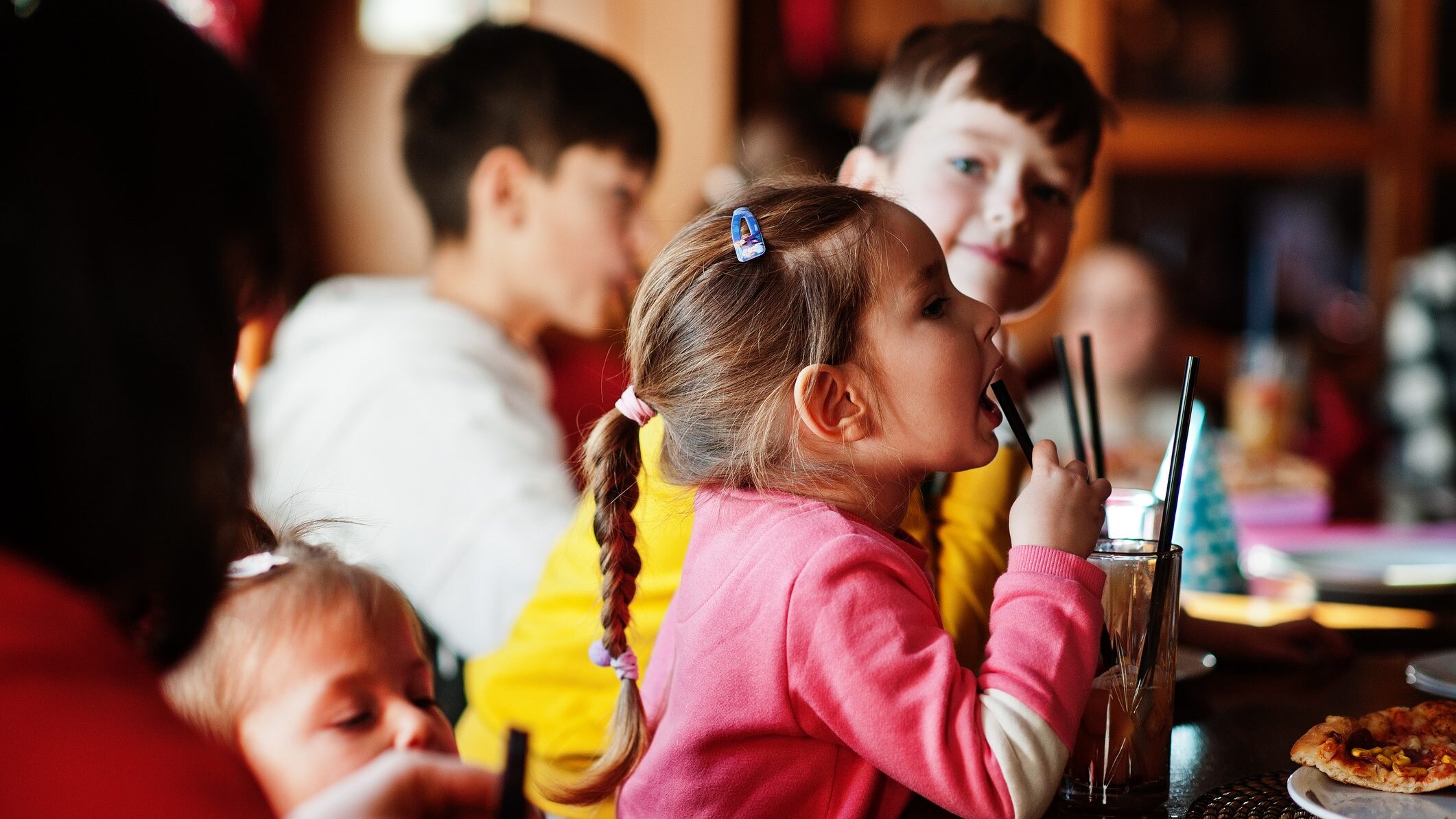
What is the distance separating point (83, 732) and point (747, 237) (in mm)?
514

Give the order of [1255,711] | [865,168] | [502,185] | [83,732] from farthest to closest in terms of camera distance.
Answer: [502,185] < [865,168] < [1255,711] < [83,732]

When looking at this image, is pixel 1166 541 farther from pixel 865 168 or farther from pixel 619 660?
pixel 865 168

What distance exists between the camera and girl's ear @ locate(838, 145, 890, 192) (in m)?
1.23

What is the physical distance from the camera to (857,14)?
12.3ft

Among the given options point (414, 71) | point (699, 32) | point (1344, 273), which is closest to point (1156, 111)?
point (1344, 273)

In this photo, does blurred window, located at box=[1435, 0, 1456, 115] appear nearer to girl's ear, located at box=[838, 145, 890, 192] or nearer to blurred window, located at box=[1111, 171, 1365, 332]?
blurred window, located at box=[1111, 171, 1365, 332]

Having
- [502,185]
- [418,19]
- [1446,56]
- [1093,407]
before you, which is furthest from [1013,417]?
[1446,56]

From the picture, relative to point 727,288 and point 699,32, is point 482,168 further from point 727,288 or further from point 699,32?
point 699,32

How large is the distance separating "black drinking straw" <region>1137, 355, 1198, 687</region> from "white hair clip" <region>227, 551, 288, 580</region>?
578 mm

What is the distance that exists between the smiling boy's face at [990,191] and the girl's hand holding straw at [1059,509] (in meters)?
0.39

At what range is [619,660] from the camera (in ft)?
2.88

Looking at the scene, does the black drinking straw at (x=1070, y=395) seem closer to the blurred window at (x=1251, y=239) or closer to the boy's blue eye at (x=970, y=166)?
the boy's blue eye at (x=970, y=166)

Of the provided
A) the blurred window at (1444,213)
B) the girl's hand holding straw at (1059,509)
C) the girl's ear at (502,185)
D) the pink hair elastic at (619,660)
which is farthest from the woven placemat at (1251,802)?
the blurred window at (1444,213)

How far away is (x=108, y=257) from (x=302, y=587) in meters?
0.42
